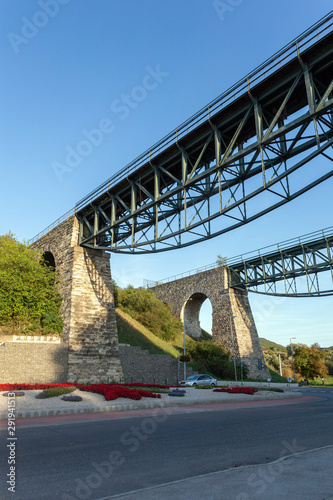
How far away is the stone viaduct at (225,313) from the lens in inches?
1698

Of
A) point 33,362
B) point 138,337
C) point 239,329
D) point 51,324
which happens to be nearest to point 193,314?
point 239,329

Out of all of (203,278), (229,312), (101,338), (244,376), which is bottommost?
(244,376)

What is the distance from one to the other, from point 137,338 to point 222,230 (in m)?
22.0

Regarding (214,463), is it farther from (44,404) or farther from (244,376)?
(244,376)

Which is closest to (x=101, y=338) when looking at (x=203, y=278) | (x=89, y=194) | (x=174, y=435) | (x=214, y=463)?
(x=89, y=194)

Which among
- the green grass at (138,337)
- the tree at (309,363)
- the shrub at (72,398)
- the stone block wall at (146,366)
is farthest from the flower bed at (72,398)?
the tree at (309,363)

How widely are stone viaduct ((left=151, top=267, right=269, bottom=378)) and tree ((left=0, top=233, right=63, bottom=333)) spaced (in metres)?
20.0

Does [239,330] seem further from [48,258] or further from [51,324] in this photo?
[51,324]

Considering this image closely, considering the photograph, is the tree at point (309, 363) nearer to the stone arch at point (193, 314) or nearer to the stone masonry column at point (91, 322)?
the stone arch at point (193, 314)

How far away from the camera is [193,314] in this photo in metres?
52.9

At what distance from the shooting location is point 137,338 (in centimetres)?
3706

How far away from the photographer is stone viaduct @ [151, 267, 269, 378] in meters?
43.1

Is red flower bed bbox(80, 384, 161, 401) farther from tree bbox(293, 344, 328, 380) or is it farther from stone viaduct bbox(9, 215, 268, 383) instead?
tree bbox(293, 344, 328, 380)

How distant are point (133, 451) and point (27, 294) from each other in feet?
70.0
